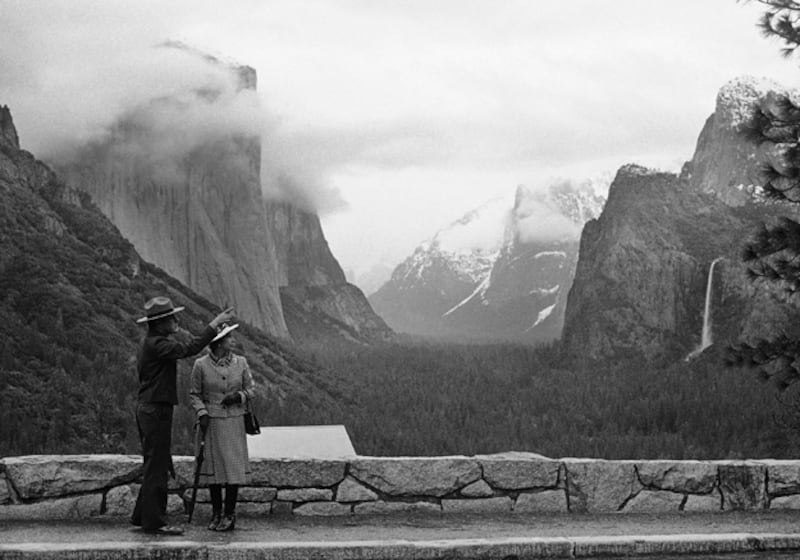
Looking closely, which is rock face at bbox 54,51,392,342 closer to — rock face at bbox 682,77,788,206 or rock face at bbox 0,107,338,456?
rock face at bbox 0,107,338,456

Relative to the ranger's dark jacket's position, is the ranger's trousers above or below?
below

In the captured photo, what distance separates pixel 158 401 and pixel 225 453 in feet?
3.17

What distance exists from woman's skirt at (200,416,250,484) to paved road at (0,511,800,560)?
23.6 inches

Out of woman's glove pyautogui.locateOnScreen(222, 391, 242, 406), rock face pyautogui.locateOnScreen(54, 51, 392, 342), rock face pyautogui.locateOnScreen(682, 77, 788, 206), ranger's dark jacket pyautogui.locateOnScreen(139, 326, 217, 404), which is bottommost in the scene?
woman's glove pyautogui.locateOnScreen(222, 391, 242, 406)

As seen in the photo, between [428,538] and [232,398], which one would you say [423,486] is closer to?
[428,538]

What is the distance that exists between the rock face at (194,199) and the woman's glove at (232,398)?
9688cm

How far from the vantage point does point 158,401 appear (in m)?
12.3

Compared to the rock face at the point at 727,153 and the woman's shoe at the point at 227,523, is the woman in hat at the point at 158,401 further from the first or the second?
the rock face at the point at 727,153

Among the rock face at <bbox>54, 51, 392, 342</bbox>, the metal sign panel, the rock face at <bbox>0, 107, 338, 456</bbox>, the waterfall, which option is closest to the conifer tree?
the metal sign panel

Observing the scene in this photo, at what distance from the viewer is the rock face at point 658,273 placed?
114 meters

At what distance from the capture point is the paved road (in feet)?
36.5

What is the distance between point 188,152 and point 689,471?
115 metres

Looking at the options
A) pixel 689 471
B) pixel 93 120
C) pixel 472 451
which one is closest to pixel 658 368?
pixel 472 451

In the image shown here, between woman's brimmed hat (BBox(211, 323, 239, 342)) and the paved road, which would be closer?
the paved road
